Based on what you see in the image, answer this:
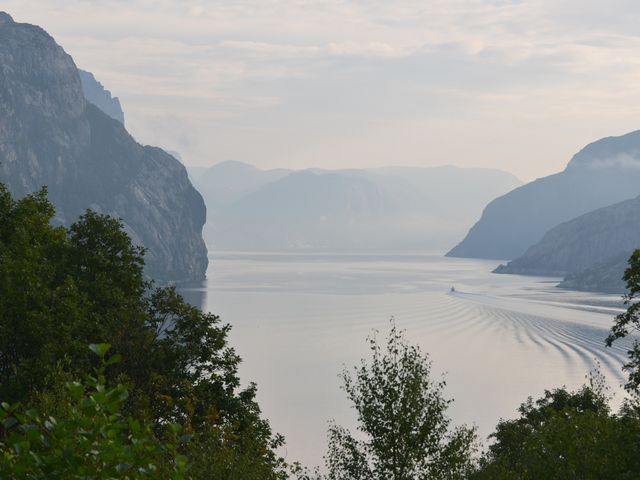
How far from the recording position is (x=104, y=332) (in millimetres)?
52812

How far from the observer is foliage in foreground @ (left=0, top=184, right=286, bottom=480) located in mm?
48594

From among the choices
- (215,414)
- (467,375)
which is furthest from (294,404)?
(215,414)

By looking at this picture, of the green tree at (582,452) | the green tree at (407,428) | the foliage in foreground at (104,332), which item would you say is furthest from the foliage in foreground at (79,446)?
the foliage in foreground at (104,332)

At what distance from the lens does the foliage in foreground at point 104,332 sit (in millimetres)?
48594

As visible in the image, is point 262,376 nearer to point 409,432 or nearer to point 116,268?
point 116,268

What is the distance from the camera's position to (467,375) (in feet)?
531

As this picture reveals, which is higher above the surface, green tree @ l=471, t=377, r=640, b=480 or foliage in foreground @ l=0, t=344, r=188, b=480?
foliage in foreground @ l=0, t=344, r=188, b=480

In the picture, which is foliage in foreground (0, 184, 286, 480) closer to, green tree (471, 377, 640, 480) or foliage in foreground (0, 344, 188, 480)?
green tree (471, 377, 640, 480)

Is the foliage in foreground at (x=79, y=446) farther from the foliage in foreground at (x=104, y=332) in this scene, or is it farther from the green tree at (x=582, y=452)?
the foliage in foreground at (x=104, y=332)

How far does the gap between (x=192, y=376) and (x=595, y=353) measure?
5743 inches

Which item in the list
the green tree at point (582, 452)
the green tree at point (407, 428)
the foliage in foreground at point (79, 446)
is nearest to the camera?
the foliage in foreground at point (79, 446)

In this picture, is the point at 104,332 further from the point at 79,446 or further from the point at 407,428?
the point at 79,446

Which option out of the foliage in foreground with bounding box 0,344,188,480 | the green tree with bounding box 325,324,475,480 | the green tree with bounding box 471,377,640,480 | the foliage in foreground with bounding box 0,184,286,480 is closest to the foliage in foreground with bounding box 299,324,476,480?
the green tree with bounding box 325,324,475,480

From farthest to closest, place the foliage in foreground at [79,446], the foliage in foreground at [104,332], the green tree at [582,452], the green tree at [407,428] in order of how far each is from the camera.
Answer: the foliage in foreground at [104,332] → the green tree at [407,428] → the green tree at [582,452] → the foliage in foreground at [79,446]
